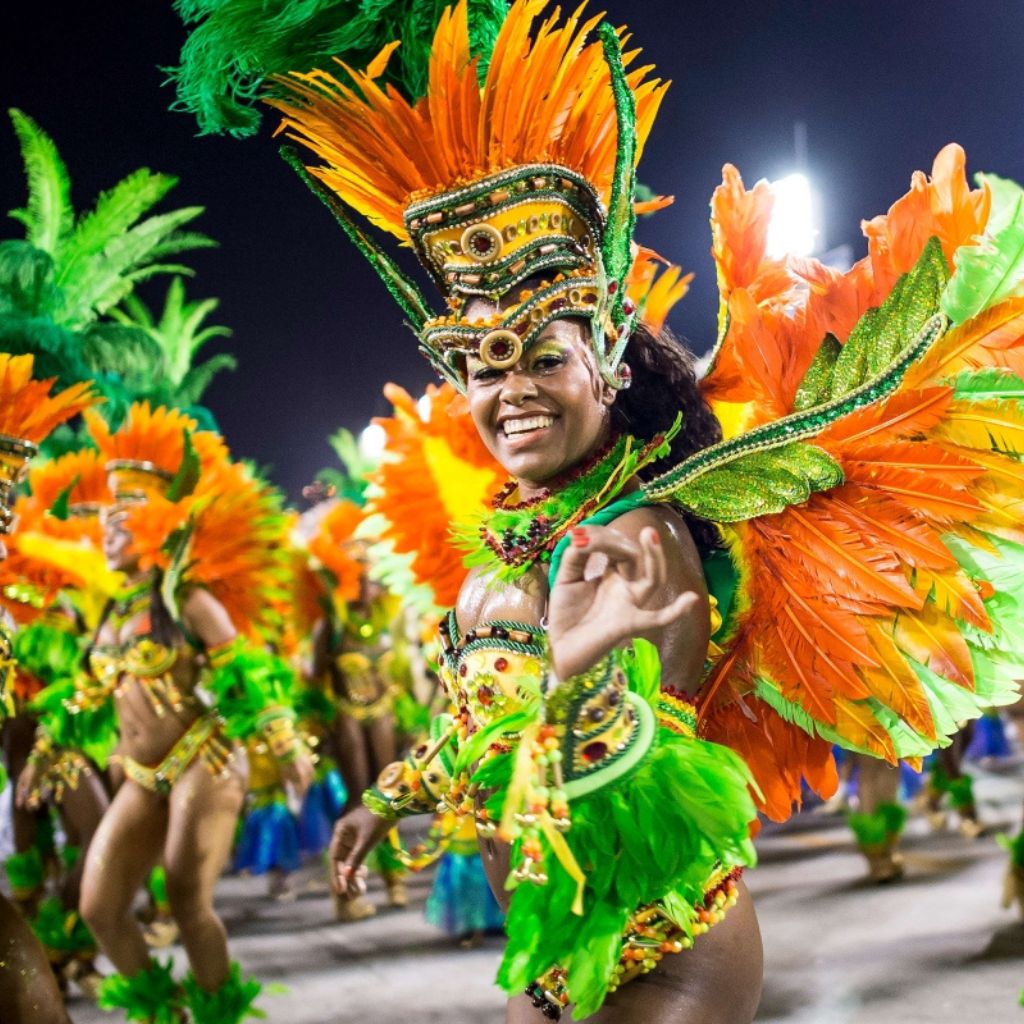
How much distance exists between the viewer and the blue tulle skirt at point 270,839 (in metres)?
7.86

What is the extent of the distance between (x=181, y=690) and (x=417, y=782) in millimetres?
2691

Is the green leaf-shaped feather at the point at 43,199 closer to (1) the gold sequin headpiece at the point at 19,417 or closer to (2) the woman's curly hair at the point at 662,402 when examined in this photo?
(1) the gold sequin headpiece at the point at 19,417

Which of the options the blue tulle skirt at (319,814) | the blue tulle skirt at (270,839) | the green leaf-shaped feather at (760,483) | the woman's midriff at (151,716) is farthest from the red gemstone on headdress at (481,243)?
the blue tulle skirt at (319,814)

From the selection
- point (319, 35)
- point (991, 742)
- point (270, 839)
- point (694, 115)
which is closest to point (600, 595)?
point (319, 35)

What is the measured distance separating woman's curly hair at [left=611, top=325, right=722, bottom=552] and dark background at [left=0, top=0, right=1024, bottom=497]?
1.25m

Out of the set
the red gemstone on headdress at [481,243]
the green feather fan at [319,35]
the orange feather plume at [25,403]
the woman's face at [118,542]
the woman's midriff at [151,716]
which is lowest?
the woman's midriff at [151,716]

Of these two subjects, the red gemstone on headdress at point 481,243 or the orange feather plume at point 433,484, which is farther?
the orange feather plume at point 433,484

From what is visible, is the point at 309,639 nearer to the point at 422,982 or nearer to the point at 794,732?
the point at 422,982

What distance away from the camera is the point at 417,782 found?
240 centimetres

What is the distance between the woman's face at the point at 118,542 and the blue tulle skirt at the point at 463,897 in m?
2.17

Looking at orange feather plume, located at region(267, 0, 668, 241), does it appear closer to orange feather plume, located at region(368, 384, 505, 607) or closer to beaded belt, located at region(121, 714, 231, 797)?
orange feather plume, located at region(368, 384, 505, 607)

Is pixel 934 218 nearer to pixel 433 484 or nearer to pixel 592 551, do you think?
pixel 592 551

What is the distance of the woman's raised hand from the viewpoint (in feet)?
5.50

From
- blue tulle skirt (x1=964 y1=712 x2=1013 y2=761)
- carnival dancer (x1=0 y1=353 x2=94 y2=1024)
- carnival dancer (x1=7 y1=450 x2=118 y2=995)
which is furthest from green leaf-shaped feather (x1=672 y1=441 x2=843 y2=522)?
blue tulle skirt (x1=964 y1=712 x2=1013 y2=761)
